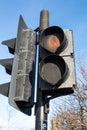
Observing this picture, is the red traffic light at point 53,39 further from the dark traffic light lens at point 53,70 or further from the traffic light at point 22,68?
the traffic light at point 22,68

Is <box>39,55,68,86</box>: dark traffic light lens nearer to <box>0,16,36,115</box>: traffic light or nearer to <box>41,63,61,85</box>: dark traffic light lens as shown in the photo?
<box>41,63,61,85</box>: dark traffic light lens

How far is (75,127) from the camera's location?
16.4 meters

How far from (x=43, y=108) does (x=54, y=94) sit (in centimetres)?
21

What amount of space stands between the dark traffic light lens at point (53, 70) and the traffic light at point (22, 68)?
0.28 meters

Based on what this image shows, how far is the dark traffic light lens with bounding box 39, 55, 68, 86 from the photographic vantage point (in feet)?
10.0

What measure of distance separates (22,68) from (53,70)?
0.44 metres

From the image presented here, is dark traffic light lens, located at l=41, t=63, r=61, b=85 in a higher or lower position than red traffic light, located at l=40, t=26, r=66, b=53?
lower

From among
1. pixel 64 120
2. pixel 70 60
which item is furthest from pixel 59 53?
pixel 64 120

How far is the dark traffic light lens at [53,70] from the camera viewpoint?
3.05 meters

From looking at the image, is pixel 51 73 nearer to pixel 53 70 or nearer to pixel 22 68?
pixel 53 70

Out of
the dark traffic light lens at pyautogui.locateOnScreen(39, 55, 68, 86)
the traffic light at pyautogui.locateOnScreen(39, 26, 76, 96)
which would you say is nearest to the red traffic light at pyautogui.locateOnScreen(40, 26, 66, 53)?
the traffic light at pyautogui.locateOnScreen(39, 26, 76, 96)

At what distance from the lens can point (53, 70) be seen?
317 centimetres

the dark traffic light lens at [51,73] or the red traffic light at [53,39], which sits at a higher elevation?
the red traffic light at [53,39]

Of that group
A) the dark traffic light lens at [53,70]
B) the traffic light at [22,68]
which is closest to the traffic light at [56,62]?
the dark traffic light lens at [53,70]
